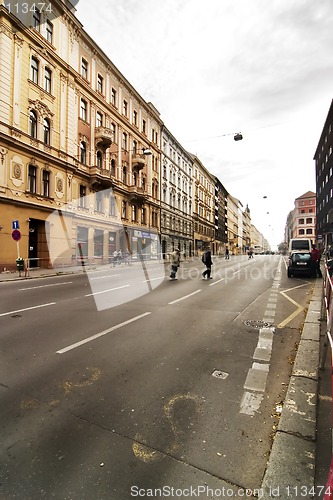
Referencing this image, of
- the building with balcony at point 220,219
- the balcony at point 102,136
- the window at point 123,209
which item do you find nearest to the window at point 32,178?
the balcony at point 102,136

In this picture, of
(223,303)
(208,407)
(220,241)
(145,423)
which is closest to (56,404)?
(145,423)

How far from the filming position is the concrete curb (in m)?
2.09

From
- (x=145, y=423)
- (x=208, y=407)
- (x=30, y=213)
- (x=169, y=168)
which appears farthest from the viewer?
(x=169, y=168)

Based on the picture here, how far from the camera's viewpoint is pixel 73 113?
82.1 ft

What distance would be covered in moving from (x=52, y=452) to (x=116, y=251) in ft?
91.3

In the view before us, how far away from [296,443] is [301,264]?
15.6 meters

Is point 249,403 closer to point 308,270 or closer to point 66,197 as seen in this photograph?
point 308,270

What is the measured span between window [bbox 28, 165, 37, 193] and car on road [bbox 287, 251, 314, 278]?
19.3 m

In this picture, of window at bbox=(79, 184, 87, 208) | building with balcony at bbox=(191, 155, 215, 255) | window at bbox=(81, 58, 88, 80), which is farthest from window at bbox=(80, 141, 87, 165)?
building with balcony at bbox=(191, 155, 215, 255)

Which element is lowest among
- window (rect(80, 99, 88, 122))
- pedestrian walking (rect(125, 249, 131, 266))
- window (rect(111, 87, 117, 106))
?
pedestrian walking (rect(125, 249, 131, 266))

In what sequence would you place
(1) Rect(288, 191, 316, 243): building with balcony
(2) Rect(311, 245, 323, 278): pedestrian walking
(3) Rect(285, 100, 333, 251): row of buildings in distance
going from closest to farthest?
(2) Rect(311, 245, 323, 278): pedestrian walking → (3) Rect(285, 100, 333, 251): row of buildings in distance → (1) Rect(288, 191, 316, 243): building with balcony

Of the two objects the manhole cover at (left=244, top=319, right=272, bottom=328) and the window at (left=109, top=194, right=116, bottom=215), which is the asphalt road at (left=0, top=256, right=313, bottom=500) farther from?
the window at (left=109, top=194, right=116, bottom=215)

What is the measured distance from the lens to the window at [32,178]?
68.5 ft

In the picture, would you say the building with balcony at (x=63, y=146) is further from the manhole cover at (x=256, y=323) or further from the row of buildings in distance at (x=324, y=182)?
the row of buildings in distance at (x=324, y=182)
